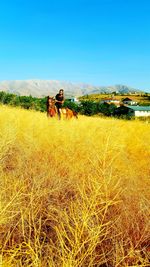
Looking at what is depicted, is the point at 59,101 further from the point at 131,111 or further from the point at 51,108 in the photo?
the point at 131,111

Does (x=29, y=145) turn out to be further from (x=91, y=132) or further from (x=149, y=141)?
(x=149, y=141)

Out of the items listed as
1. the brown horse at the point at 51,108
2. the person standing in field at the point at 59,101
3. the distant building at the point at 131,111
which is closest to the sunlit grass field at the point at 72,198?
the brown horse at the point at 51,108

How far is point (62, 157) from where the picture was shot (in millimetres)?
4586

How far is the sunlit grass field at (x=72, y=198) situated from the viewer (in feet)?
7.92

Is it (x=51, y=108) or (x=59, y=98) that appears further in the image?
(x=59, y=98)

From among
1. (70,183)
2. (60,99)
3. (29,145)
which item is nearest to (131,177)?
(70,183)

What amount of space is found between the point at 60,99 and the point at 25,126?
19.0ft

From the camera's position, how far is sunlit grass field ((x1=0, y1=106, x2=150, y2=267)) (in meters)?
2.41

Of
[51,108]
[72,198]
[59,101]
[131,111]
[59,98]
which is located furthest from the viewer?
[131,111]

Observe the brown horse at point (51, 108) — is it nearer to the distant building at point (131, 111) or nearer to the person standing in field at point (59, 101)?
the person standing in field at point (59, 101)

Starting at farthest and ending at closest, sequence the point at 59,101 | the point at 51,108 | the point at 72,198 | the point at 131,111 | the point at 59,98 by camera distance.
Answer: the point at 131,111, the point at 59,98, the point at 59,101, the point at 51,108, the point at 72,198

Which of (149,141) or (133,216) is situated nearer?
(133,216)

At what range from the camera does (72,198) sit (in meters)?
3.51

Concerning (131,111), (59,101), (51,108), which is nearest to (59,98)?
(59,101)
